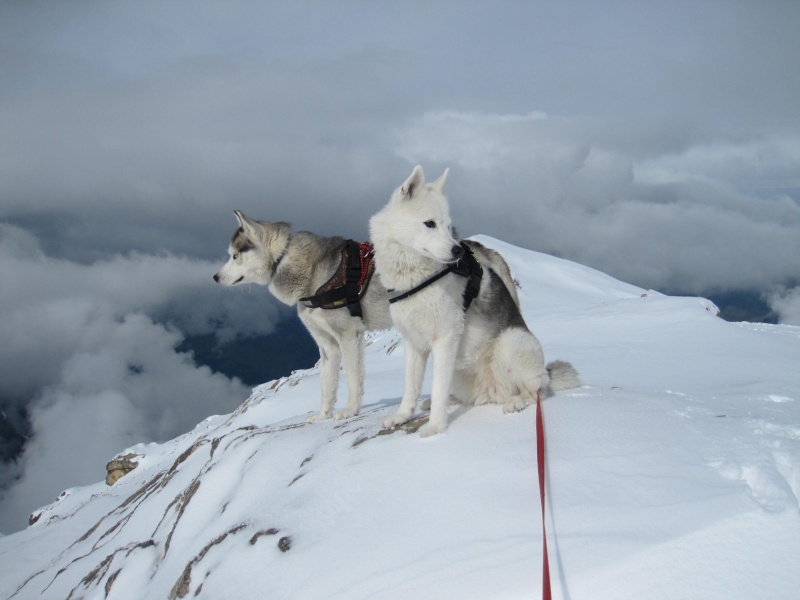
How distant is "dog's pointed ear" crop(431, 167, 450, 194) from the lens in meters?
5.41

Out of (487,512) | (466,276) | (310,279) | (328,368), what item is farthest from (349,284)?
(487,512)

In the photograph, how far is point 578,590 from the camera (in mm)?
2730

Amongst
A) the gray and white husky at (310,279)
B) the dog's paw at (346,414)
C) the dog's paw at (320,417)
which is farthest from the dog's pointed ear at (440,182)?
the dog's paw at (320,417)

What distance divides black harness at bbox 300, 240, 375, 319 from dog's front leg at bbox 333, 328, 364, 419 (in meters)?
0.36

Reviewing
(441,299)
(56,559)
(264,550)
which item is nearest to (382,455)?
(264,550)

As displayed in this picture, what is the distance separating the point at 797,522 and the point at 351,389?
5545mm

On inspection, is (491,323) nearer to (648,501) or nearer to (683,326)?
(648,501)

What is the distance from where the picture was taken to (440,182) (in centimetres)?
542

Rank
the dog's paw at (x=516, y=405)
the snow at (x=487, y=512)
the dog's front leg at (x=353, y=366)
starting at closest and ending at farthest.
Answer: the snow at (x=487, y=512)
the dog's paw at (x=516, y=405)
the dog's front leg at (x=353, y=366)

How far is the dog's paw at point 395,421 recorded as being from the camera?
217 inches

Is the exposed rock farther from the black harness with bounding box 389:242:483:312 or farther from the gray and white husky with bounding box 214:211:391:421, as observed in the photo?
the black harness with bounding box 389:242:483:312

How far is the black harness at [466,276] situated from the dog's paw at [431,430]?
1.25 m

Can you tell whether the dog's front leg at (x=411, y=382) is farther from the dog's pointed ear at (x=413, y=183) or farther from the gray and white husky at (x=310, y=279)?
the gray and white husky at (x=310, y=279)

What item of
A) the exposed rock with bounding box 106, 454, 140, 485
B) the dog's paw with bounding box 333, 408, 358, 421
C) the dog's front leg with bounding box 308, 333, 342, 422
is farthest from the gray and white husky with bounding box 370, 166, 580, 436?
the exposed rock with bounding box 106, 454, 140, 485
